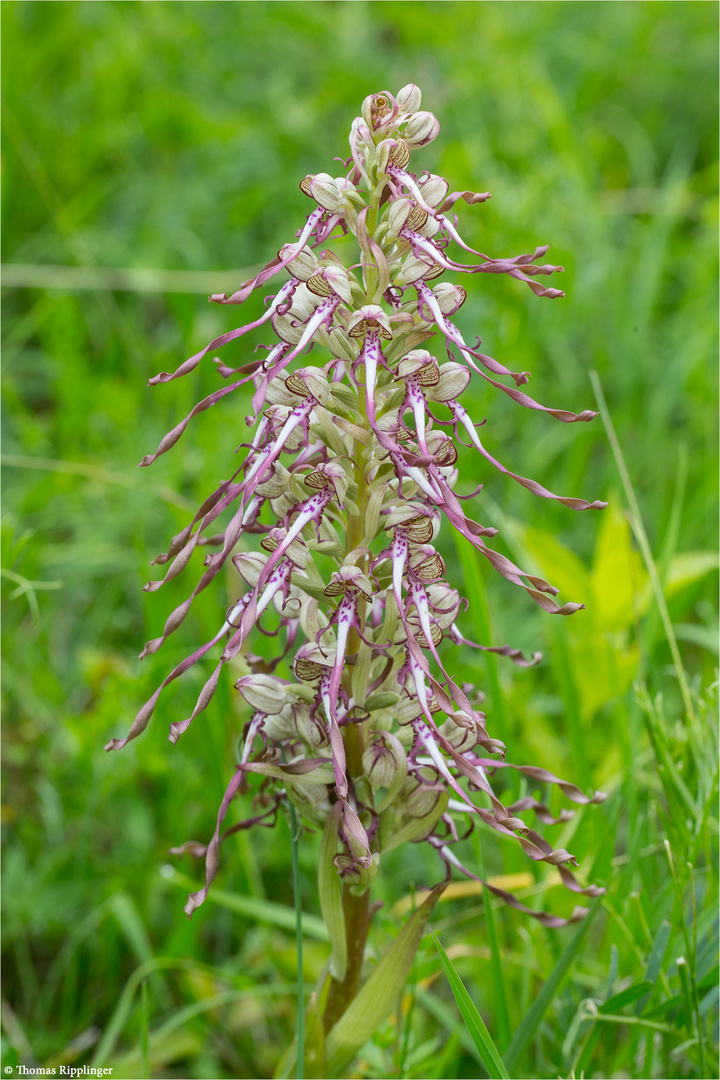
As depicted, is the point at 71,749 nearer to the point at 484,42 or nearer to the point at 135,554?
the point at 135,554

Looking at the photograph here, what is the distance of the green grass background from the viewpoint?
1880 mm

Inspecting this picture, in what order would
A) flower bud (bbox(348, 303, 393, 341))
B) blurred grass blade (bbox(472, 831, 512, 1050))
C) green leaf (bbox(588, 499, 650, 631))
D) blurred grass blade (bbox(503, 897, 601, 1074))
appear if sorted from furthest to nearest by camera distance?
green leaf (bbox(588, 499, 650, 631))
blurred grass blade (bbox(472, 831, 512, 1050))
blurred grass blade (bbox(503, 897, 601, 1074))
flower bud (bbox(348, 303, 393, 341))

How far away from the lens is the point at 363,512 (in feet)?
4.48

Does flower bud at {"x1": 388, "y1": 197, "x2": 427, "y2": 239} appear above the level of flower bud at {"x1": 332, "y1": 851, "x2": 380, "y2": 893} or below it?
above

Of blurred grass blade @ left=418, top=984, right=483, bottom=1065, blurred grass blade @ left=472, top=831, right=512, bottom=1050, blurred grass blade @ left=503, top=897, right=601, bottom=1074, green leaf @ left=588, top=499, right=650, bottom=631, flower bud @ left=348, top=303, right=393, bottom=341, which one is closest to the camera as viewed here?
flower bud @ left=348, top=303, right=393, bottom=341

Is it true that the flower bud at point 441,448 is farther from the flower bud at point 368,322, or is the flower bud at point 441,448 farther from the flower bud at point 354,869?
the flower bud at point 354,869

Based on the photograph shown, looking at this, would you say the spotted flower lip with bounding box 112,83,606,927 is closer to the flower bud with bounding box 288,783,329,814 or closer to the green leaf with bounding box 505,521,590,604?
the flower bud with bounding box 288,783,329,814

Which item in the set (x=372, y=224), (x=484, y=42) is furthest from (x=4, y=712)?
(x=484, y=42)

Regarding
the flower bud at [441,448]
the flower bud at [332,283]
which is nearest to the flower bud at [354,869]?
the flower bud at [441,448]

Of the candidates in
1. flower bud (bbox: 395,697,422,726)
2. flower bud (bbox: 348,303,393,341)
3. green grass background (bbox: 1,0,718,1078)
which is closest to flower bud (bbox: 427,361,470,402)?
flower bud (bbox: 348,303,393,341)

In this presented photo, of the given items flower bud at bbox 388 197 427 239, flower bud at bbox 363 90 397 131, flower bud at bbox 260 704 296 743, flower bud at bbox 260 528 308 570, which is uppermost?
flower bud at bbox 363 90 397 131

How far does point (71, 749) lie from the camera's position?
239 centimetres

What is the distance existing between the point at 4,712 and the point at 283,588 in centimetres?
166

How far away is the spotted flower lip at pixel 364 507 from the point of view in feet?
4.17
